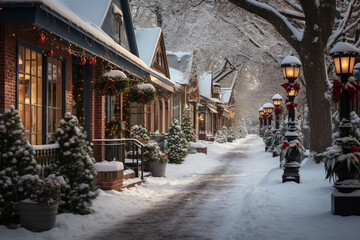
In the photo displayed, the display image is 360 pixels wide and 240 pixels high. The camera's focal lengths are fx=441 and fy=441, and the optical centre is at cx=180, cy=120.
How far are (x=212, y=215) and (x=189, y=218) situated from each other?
22.8 inches

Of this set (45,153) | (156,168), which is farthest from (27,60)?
(156,168)

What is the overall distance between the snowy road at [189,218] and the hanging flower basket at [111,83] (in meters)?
3.47

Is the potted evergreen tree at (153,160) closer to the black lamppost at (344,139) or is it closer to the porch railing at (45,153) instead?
the porch railing at (45,153)

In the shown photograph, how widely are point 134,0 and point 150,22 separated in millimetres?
8753

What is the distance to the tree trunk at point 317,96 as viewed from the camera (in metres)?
15.8

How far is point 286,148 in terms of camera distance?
13.5m

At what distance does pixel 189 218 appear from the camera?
29.8ft

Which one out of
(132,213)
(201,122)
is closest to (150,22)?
(201,122)

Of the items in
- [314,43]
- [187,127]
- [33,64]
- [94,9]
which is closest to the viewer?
[33,64]

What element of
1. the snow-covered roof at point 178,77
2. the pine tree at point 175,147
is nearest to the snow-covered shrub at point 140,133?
the pine tree at point 175,147

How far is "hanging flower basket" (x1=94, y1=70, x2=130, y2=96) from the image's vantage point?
41.0 ft

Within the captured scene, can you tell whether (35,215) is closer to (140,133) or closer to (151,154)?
(151,154)

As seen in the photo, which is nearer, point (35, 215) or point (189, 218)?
point (35, 215)

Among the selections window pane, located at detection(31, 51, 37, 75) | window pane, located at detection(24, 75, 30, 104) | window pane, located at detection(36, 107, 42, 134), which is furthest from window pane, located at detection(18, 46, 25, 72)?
window pane, located at detection(36, 107, 42, 134)
